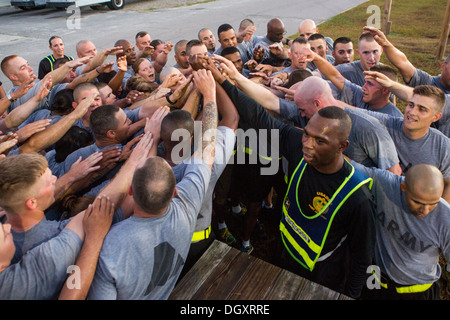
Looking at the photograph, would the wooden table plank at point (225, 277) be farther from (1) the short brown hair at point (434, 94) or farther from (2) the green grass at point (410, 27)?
(2) the green grass at point (410, 27)

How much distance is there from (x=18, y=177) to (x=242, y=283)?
1.65m

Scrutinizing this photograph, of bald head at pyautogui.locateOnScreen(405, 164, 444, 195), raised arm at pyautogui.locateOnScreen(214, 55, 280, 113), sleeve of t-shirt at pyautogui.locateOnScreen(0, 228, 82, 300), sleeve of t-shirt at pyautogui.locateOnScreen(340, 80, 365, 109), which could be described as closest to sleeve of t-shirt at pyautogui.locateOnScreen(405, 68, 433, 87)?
sleeve of t-shirt at pyautogui.locateOnScreen(340, 80, 365, 109)

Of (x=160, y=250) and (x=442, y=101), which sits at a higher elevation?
(x=442, y=101)

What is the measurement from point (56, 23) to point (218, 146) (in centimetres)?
1587

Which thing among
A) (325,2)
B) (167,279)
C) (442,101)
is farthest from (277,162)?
(325,2)

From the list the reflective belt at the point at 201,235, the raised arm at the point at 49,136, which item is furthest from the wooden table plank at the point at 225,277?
the raised arm at the point at 49,136

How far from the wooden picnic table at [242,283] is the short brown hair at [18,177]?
119 cm

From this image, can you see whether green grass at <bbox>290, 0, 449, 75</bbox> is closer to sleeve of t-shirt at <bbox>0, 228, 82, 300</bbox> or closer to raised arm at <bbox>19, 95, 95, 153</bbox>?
raised arm at <bbox>19, 95, 95, 153</bbox>

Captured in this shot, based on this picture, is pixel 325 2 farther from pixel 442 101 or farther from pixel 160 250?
pixel 160 250

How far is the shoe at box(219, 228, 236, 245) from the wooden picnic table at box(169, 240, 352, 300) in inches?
64.7

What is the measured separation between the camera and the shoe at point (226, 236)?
4.16 m

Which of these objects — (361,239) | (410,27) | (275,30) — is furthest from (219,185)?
(410,27)

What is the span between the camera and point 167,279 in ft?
7.18

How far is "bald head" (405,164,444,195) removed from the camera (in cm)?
217
